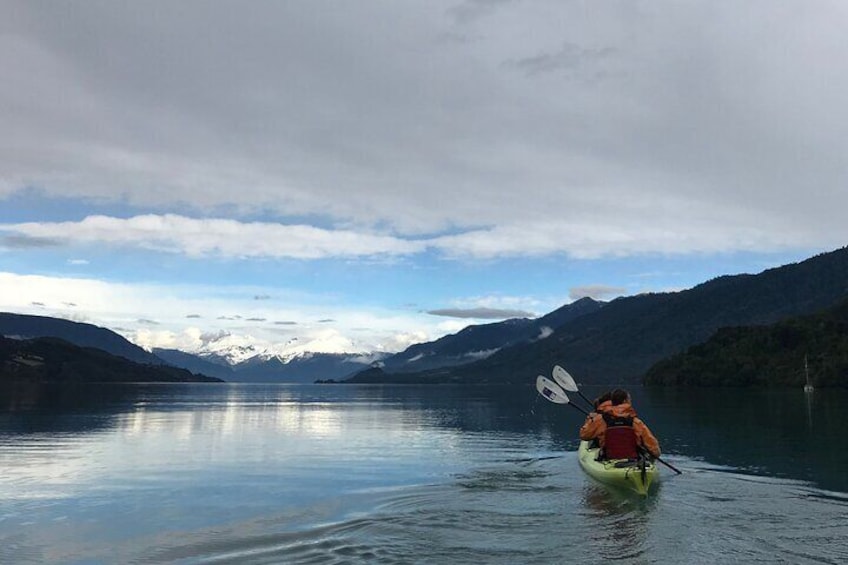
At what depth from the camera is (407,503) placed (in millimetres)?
27734

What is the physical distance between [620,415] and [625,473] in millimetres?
2685

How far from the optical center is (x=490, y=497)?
28.4 m

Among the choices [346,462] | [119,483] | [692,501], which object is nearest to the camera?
[692,501]

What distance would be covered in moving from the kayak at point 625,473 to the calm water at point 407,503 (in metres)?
0.75

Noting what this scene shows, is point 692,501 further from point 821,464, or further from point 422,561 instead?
point 821,464

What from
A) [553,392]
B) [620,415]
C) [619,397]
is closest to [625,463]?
[620,415]

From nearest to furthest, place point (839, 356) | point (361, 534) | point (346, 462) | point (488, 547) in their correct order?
point (488, 547)
point (361, 534)
point (346, 462)
point (839, 356)

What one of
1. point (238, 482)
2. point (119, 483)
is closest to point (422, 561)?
point (238, 482)

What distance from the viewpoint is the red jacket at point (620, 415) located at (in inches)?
1173

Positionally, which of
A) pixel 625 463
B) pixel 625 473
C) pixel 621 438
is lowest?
pixel 625 473

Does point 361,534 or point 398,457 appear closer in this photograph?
point 361,534

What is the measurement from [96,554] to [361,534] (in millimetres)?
8223

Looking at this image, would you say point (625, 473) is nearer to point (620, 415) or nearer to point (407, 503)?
point (620, 415)

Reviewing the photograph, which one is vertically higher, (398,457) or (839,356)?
(839,356)
